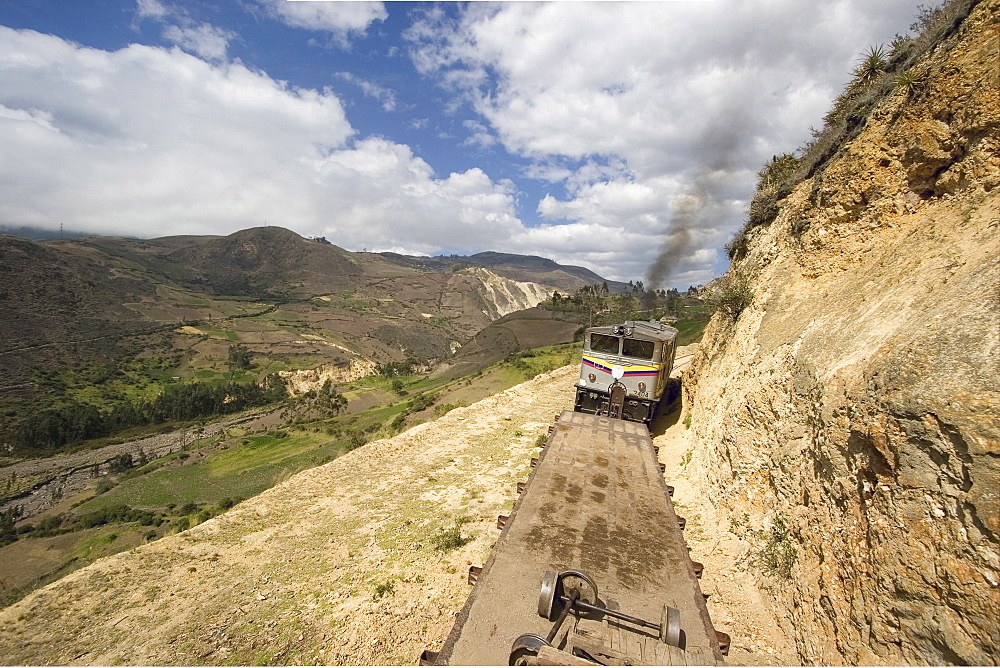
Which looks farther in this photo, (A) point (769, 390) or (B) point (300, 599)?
(A) point (769, 390)

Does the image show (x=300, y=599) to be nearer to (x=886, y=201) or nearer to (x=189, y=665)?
(x=189, y=665)

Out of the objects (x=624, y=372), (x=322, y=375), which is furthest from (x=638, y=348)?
(x=322, y=375)

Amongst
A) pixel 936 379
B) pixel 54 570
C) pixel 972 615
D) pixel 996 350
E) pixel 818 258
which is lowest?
pixel 54 570

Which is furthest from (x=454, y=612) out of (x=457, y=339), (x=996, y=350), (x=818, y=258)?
(x=457, y=339)

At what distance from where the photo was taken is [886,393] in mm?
4859

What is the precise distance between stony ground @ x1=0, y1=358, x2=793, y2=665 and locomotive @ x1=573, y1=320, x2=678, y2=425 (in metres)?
1.74

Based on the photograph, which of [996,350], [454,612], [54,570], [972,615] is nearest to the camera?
[972,615]

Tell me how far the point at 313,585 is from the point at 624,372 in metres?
8.95

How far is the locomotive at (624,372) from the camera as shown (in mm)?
11734

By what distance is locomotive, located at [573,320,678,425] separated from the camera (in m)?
11.7

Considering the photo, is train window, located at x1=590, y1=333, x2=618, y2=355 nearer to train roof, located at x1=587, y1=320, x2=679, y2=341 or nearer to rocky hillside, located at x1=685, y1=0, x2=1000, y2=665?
train roof, located at x1=587, y1=320, x2=679, y2=341

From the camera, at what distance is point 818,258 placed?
906 centimetres

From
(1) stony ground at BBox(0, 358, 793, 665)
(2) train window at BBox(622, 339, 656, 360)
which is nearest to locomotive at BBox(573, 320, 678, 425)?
(2) train window at BBox(622, 339, 656, 360)

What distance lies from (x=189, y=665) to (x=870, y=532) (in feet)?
29.7
